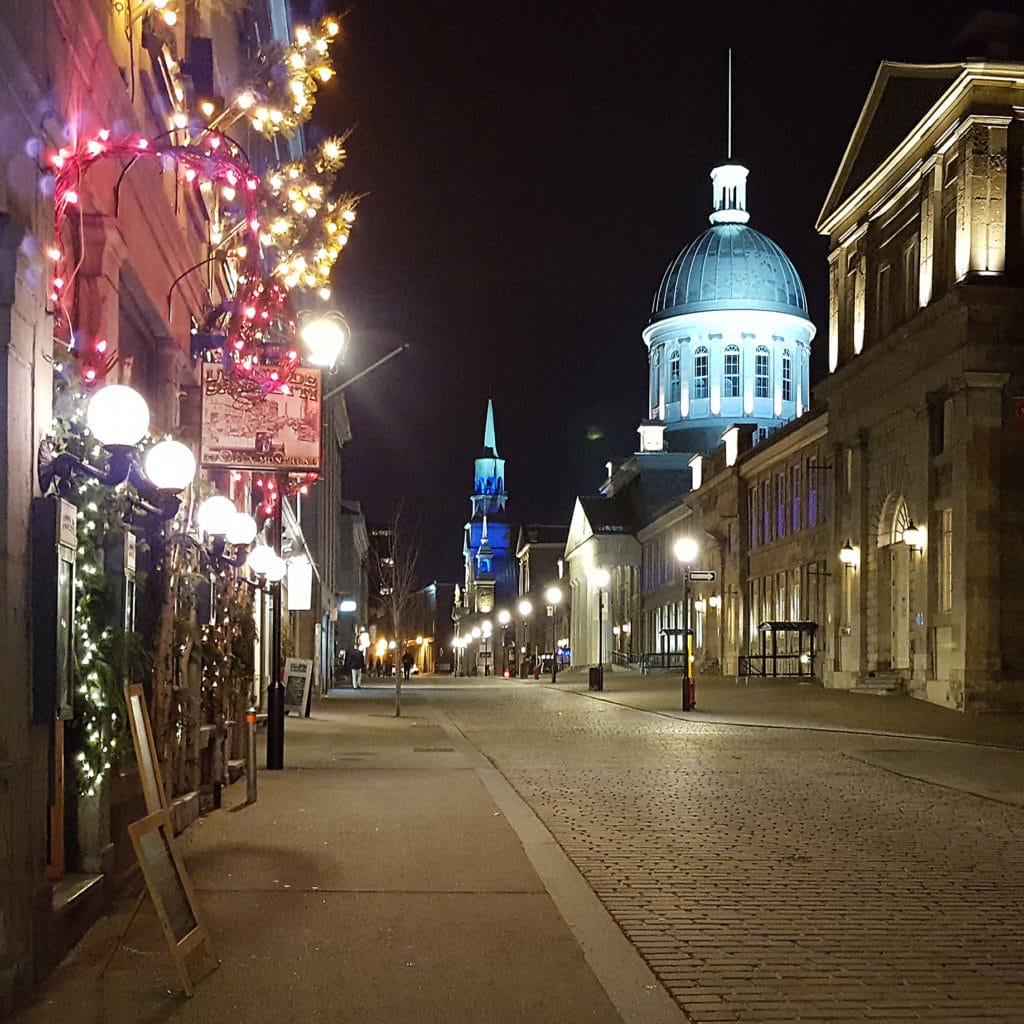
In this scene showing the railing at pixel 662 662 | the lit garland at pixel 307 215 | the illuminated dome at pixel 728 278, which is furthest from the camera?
the illuminated dome at pixel 728 278

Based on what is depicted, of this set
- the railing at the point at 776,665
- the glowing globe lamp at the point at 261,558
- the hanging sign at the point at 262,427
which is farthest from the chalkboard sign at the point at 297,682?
the railing at the point at 776,665

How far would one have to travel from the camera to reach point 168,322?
14070 mm

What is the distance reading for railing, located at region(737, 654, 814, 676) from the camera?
156ft

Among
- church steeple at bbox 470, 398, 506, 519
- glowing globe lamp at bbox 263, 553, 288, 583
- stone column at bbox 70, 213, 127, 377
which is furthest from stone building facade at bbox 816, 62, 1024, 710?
church steeple at bbox 470, 398, 506, 519

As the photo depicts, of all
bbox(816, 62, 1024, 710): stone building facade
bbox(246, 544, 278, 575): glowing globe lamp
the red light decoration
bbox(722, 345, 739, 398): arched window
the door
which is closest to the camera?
the red light decoration

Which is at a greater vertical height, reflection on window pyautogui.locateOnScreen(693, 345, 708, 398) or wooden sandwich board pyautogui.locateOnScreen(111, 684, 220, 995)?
reflection on window pyautogui.locateOnScreen(693, 345, 708, 398)

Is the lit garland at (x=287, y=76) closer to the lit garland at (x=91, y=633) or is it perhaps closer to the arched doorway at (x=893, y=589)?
the lit garland at (x=91, y=633)

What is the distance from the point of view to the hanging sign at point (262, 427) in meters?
13.3

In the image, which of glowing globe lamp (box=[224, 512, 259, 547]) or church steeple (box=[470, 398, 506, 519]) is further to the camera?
church steeple (box=[470, 398, 506, 519])

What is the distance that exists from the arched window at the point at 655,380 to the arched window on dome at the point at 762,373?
6.50 m

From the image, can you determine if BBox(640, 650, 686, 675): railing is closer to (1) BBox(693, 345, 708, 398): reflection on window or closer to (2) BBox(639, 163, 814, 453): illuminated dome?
(2) BBox(639, 163, 814, 453): illuminated dome

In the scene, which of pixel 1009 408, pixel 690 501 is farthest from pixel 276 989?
pixel 690 501

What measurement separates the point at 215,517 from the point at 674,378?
77.9 meters

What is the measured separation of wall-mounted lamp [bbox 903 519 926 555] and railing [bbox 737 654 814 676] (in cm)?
1236
